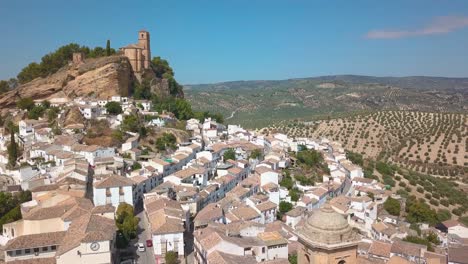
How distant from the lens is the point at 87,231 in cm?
2100

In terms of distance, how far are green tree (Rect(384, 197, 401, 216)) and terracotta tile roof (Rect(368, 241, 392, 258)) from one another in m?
11.8

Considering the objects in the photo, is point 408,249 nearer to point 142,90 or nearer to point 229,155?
point 229,155

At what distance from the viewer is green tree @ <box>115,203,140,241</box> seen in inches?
990

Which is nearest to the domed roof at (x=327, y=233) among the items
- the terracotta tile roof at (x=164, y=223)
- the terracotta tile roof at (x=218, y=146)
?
the terracotta tile roof at (x=164, y=223)

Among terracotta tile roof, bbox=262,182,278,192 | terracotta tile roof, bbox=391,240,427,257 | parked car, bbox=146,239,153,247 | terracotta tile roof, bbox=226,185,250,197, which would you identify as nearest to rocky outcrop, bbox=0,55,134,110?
terracotta tile roof, bbox=226,185,250,197

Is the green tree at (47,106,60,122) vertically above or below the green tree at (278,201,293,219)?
above

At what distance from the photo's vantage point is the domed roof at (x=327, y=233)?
28.2 feet

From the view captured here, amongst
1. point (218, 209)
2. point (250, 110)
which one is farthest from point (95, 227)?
point (250, 110)

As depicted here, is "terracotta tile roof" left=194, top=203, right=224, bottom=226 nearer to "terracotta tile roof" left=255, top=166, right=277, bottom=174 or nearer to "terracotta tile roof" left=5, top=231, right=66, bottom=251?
"terracotta tile roof" left=5, top=231, right=66, bottom=251

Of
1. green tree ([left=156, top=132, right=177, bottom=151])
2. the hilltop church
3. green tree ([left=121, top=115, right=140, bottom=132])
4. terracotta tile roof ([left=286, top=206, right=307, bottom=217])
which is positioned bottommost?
terracotta tile roof ([left=286, top=206, right=307, bottom=217])

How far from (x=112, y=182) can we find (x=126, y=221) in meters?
4.40

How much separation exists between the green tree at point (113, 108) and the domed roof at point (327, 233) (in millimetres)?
41887

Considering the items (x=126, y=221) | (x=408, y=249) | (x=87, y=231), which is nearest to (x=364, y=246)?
(x=408, y=249)

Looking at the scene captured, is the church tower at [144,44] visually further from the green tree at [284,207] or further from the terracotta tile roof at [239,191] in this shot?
the green tree at [284,207]
